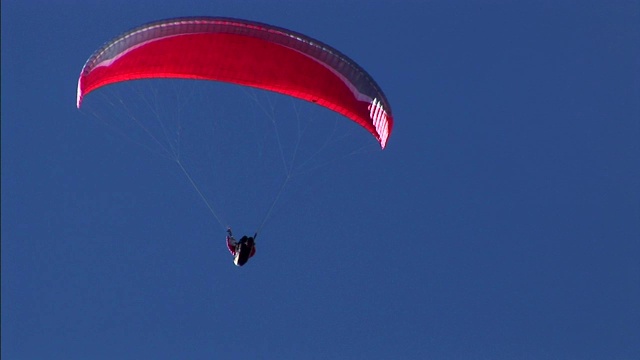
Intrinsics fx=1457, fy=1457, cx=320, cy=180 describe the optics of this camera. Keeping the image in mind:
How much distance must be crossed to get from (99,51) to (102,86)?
2.84ft

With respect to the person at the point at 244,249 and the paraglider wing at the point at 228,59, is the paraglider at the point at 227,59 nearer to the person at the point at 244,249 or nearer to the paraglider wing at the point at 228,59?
the paraglider wing at the point at 228,59

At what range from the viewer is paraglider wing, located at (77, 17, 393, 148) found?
29.7 m

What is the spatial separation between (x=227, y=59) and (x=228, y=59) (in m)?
0.02

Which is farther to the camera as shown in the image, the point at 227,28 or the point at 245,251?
the point at 245,251

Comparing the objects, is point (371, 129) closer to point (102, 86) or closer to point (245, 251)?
point (245, 251)

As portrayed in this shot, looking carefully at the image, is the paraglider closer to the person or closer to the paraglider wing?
the paraglider wing

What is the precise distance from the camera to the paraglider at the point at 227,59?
29.7 metres

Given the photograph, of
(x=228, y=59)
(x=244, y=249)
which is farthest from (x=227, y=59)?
(x=244, y=249)

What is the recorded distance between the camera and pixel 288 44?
29953 mm

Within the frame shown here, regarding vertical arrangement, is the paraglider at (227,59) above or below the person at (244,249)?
above

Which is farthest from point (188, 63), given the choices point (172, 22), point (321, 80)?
point (321, 80)

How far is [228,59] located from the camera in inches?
1175

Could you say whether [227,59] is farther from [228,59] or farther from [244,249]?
[244,249]

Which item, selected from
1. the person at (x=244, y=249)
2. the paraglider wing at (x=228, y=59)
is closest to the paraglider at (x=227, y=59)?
the paraglider wing at (x=228, y=59)
